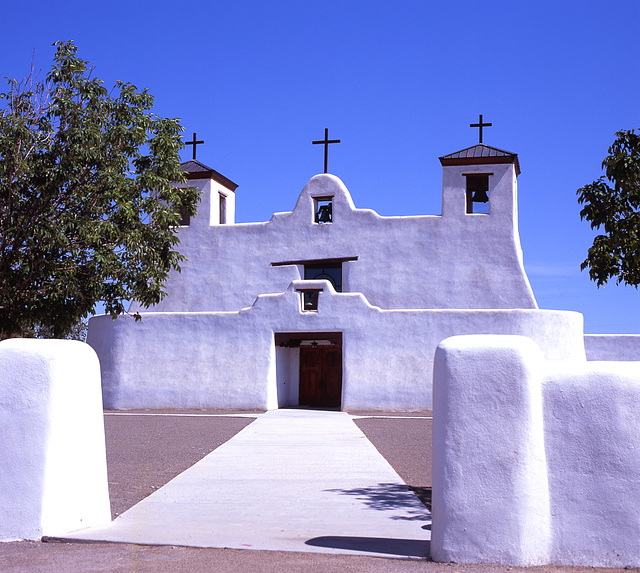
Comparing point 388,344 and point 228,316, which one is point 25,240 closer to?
point 228,316

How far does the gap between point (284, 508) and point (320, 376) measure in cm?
1690

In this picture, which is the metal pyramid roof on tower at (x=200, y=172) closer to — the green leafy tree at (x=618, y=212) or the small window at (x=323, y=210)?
the small window at (x=323, y=210)

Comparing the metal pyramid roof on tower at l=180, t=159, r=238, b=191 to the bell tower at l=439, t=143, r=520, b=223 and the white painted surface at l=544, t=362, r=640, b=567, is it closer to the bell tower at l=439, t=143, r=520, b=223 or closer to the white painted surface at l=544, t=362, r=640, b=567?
the bell tower at l=439, t=143, r=520, b=223

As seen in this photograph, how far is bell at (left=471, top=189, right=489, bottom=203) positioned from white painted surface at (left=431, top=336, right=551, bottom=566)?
19.9 m

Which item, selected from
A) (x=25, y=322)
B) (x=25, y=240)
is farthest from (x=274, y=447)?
(x=25, y=322)

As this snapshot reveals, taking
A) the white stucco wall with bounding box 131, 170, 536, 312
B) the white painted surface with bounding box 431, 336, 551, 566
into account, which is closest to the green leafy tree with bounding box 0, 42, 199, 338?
the white stucco wall with bounding box 131, 170, 536, 312

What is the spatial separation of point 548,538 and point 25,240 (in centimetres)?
1321

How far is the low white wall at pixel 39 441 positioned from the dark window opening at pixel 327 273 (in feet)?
62.5

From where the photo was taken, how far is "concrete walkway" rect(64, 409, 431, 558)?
629cm

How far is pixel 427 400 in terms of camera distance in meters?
21.2

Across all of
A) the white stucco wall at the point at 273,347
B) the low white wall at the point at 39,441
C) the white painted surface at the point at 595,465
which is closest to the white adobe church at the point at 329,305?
the white stucco wall at the point at 273,347

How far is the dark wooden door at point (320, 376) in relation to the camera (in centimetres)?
2441

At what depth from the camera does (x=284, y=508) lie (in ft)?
25.3

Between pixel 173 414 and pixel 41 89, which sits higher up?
pixel 41 89
